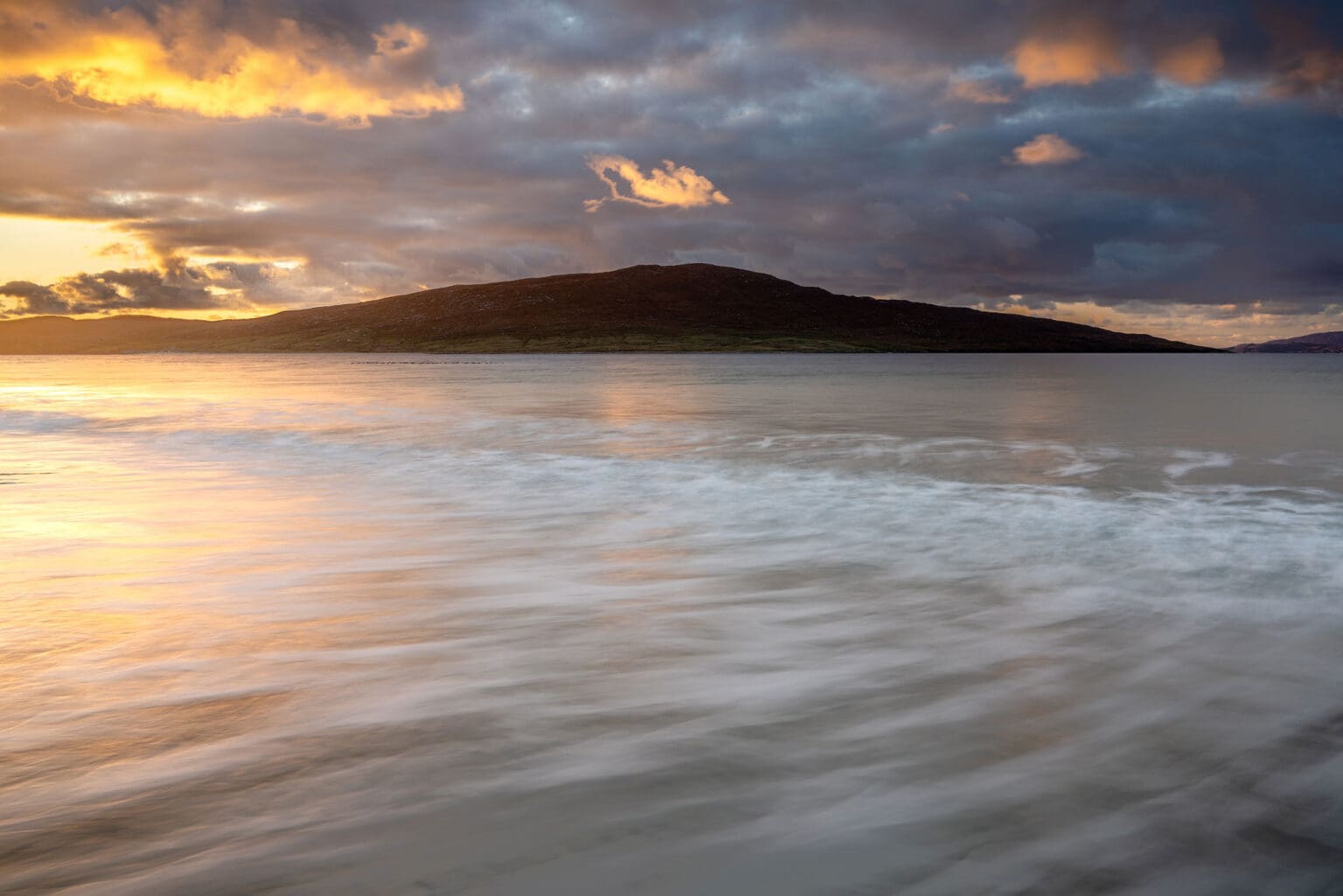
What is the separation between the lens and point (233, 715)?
12.6 feet

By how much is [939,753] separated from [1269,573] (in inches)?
176

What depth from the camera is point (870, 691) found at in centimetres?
420

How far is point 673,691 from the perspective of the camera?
4145 mm

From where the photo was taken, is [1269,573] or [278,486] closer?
[1269,573]

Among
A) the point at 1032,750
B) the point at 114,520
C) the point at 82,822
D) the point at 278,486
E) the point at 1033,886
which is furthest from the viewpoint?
the point at 278,486

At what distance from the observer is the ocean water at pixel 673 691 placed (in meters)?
2.79

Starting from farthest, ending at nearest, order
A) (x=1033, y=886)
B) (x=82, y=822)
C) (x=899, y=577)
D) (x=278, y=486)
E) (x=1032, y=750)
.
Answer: (x=278, y=486)
(x=899, y=577)
(x=1032, y=750)
(x=82, y=822)
(x=1033, y=886)

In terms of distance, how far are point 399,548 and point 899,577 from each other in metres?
4.13

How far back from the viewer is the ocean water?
2.79m

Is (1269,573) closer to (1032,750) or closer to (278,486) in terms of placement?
(1032,750)

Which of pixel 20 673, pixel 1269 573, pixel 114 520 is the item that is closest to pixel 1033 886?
pixel 20 673

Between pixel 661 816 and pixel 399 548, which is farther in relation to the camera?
pixel 399 548

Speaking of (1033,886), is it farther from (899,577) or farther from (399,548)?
(399,548)

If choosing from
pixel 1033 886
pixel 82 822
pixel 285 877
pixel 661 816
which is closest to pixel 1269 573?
pixel 1033 886
